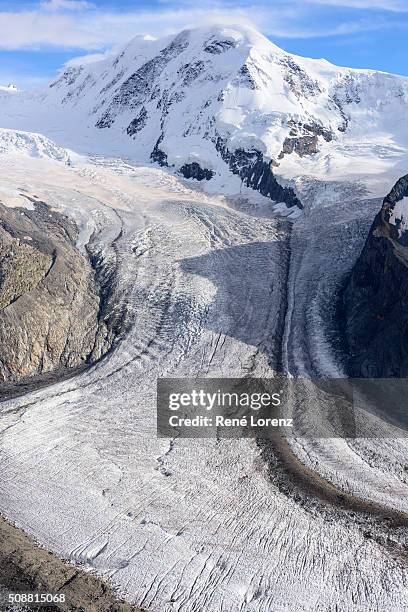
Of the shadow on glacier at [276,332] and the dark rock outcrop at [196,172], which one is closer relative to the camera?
the shadow on glacier at [276,332]

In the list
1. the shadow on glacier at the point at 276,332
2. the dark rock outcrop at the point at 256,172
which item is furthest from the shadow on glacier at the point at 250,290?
the dark rock outcrop at the point at 256,172

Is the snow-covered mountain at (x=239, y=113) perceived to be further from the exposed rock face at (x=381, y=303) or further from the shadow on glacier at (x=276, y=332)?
the exposed rock face at (x=381, y=303)

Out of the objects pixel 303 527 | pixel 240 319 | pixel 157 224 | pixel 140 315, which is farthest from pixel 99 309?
pixel 303 527

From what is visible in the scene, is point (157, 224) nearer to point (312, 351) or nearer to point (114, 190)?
point (114, 190)

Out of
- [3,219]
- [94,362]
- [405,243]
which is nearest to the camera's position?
[94,362]

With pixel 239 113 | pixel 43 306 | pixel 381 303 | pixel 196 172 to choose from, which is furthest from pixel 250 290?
pixel 239 113

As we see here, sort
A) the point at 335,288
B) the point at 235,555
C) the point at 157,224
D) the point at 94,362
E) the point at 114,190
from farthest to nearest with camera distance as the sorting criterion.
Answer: the point at 114,190, the point at 157,224, the point at 335,288, the point at 94,362, the point at 235,555
